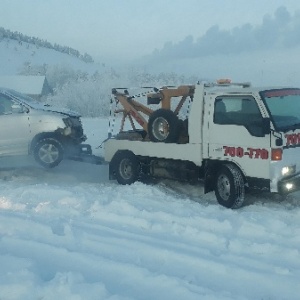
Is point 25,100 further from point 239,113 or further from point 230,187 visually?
point 230,187

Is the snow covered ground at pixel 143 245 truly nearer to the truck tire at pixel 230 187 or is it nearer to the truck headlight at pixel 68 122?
the truck tire at pixel 230 187

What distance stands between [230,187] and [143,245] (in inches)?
109

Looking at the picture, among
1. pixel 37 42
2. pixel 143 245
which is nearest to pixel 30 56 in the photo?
pixel 37 42

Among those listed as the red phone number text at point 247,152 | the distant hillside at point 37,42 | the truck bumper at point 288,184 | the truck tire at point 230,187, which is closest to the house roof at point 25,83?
the truck tire at point 230,187

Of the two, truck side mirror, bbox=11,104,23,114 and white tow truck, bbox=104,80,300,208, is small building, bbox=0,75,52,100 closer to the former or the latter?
truck side mirror, bbox=11,104,23,114

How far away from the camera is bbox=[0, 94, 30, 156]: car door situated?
11.1 m

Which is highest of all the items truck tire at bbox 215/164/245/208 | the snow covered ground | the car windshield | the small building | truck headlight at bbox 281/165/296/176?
the small building

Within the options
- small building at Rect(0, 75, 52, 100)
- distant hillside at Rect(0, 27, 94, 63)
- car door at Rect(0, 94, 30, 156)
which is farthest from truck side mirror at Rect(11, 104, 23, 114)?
distant hillside at Rect(0, 27, 94, 63)

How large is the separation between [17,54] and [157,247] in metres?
140

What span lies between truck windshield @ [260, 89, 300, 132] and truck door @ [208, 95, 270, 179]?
0.76ft

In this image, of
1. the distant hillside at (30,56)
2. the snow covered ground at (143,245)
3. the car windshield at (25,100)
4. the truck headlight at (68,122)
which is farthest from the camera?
the distant hillside at (30,56)

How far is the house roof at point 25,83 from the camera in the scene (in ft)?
203

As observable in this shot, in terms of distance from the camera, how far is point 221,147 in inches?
330

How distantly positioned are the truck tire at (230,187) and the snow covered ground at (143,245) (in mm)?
237
